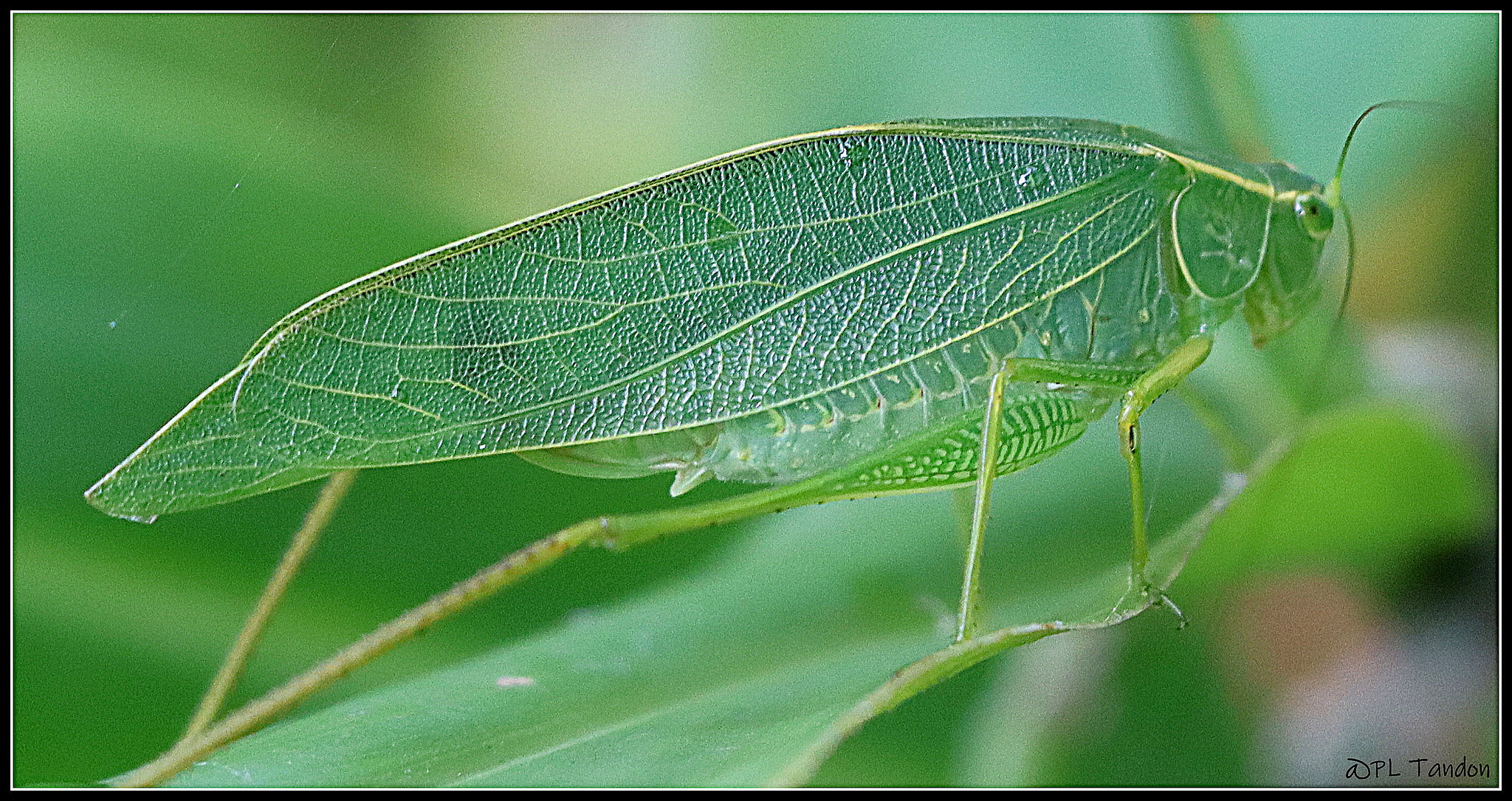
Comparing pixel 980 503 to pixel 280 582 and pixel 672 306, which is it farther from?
pixel 280 582

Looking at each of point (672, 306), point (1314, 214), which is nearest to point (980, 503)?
point (672, 306)

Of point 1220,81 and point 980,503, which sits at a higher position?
point 1220,81

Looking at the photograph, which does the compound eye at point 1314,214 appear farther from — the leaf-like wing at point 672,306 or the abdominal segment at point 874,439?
the abdominal segment at point 874,439

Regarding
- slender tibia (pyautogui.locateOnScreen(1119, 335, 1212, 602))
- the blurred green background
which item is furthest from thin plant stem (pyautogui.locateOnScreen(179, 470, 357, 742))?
slender tibia (pyautogui.locateOnScreen(1119, 335, 1212, 602))

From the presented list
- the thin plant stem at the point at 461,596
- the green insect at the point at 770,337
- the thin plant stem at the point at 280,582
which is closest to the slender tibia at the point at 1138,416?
the green insect at the point at 770,337

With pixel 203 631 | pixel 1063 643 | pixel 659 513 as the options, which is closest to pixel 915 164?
pixel 659 513

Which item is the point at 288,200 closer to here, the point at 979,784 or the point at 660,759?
the point at 660,759
